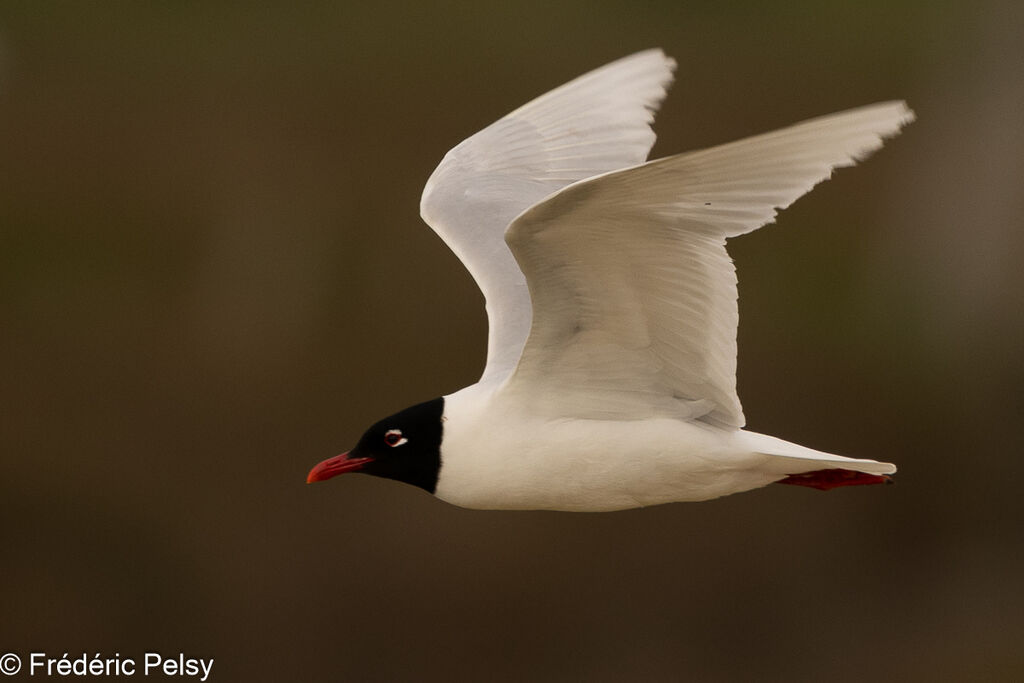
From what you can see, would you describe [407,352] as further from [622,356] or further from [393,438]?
[622,356]

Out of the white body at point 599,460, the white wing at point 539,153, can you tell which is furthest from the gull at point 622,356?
the white wing at point 539,153

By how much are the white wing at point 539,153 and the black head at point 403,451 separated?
57 cm

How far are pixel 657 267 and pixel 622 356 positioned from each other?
12.2 inches

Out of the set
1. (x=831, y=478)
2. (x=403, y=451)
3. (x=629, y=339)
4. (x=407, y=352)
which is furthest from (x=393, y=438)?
(x=407, y=352)

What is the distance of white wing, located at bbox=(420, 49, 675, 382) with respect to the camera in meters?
4.86

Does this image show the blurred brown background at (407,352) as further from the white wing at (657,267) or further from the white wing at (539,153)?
the white wing at (657,267)

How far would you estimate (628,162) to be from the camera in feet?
16.1

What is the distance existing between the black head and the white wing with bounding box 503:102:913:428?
0.27 m

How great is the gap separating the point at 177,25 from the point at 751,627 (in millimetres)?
5265

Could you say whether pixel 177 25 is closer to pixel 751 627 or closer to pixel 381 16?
pixel 381 16

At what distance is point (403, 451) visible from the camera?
4.27 m

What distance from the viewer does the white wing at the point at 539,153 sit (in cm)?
486

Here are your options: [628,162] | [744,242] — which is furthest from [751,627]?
[628,162]

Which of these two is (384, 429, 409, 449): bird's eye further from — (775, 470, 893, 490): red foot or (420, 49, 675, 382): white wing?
(775, 470, 893, 490): red foot
